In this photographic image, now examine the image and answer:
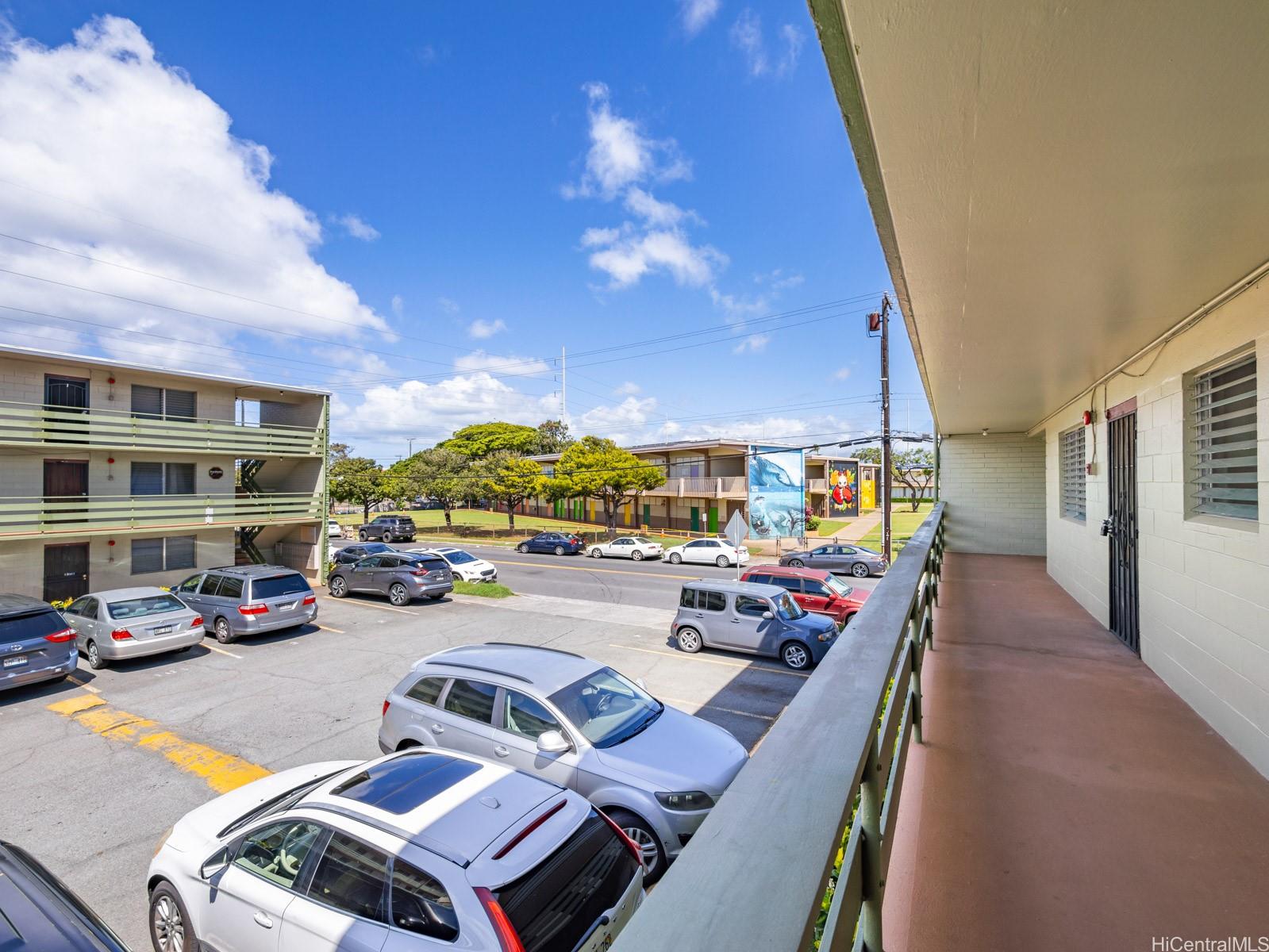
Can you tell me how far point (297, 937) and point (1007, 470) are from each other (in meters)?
14.9

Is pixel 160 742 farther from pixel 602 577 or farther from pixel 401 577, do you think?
pixel 602 577

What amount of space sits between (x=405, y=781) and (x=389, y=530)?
37637 mm

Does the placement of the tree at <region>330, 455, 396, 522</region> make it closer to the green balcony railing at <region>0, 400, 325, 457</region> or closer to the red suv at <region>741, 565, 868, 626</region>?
the green balcony railing at <region>0, 400, 325, 457</region>

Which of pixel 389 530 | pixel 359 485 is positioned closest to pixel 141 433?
pixel 389 530

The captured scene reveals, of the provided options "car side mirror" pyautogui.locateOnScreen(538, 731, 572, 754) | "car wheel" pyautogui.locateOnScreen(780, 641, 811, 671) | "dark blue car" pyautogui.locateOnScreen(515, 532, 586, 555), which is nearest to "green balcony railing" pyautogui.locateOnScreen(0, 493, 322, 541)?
"dark blue car" pyautogui.locateOnScreen(515, 532, 586, 555)

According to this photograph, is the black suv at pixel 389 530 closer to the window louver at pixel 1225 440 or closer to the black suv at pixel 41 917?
the black suv at pixel 41 917

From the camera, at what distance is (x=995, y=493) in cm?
1380

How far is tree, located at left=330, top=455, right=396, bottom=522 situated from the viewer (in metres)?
49.6

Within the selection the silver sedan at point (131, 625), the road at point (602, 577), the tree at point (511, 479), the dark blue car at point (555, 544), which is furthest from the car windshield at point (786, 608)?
the tree at point (511, 479)

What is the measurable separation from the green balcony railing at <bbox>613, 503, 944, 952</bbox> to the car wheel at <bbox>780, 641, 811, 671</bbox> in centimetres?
1017

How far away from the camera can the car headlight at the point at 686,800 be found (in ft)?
16.4

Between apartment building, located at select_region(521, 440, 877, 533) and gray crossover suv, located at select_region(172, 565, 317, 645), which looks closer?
gray crossover suv, located at select_region(172, 565, 317, 645)

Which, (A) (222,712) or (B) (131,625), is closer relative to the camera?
(A) (222,712)

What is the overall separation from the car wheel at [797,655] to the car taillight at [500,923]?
365 inches
